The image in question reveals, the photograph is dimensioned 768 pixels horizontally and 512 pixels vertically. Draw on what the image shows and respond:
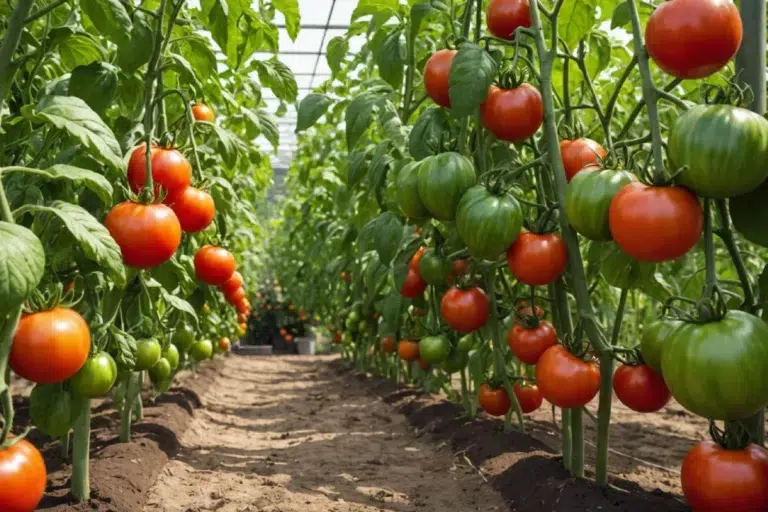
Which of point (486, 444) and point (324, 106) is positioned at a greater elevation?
point (324, 106)

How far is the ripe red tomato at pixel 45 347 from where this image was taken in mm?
1270

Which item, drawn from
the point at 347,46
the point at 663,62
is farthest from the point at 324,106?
the point at 663,62

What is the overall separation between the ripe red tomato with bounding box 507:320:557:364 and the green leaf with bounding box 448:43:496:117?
→ 718mm

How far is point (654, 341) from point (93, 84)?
1538 mm

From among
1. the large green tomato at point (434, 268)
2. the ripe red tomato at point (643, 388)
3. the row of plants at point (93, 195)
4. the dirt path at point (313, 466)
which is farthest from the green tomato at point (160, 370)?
the ripe red tomato at point (643, 388)

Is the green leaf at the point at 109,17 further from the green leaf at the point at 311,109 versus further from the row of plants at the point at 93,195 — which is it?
the green leaf at the point at 311,109

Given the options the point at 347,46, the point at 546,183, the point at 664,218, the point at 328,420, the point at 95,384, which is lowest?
the point at 328,420

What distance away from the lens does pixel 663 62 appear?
131cm

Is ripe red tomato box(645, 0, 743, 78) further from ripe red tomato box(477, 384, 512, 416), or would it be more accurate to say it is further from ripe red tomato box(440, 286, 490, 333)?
ripe red tomato box(477, 384, 512, 416)

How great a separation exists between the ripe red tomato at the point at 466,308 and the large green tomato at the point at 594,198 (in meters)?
0.84

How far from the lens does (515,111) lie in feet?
5.73

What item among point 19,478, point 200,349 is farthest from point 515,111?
point 200,349

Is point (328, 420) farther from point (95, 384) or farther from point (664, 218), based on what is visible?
point (664, 218)

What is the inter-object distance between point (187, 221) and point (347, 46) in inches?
56.0
